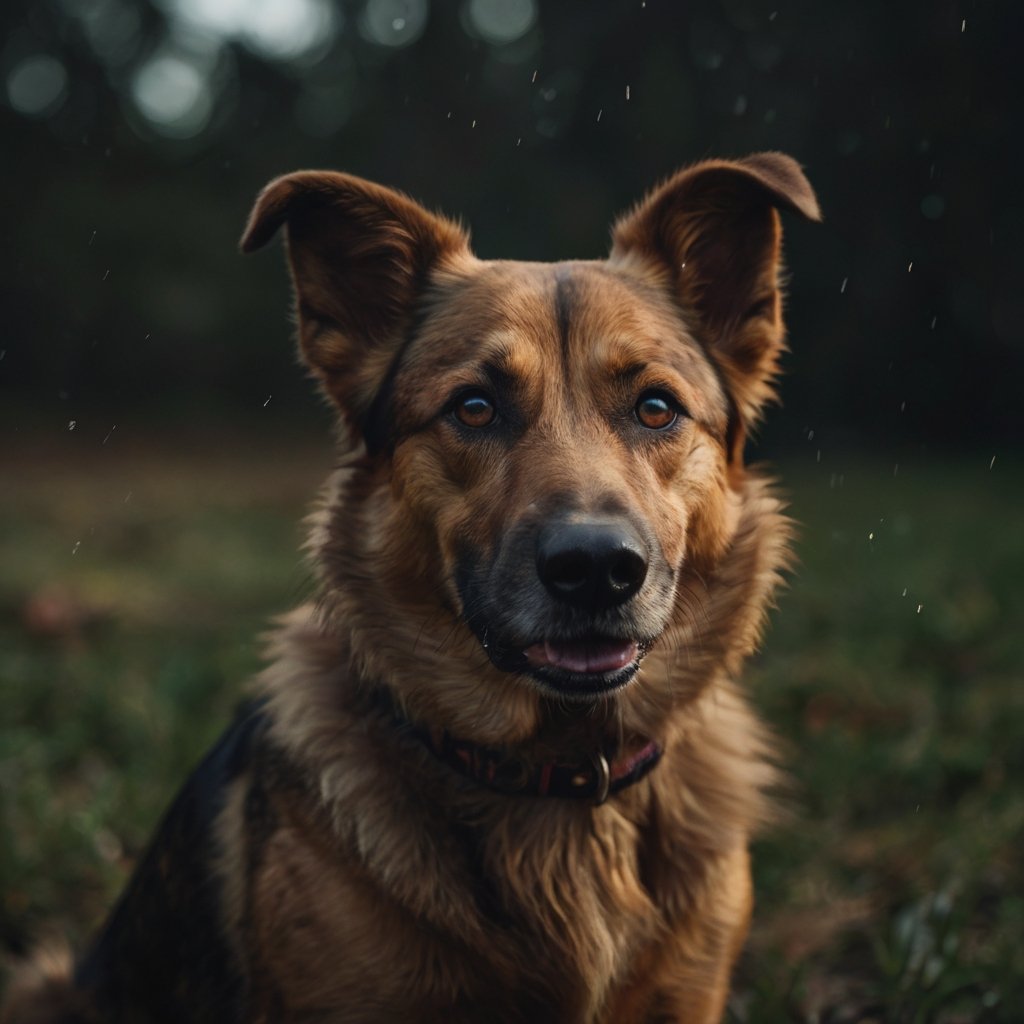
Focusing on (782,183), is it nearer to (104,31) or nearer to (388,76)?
(388,76)

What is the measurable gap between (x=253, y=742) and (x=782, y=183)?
2216 millimetres

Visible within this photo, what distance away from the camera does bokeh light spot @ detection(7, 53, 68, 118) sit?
23.5 meters

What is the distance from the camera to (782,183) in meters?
3.22

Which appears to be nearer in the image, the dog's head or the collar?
the dog's head

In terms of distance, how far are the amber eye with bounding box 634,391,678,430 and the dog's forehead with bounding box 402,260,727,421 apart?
0.25ft

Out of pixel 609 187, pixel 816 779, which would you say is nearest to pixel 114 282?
pixel 609 187

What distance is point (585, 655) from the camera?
113 inches

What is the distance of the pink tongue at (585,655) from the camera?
285cm

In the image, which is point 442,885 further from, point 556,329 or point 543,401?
point 556,329

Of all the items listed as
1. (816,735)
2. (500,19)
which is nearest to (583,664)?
(816,735)

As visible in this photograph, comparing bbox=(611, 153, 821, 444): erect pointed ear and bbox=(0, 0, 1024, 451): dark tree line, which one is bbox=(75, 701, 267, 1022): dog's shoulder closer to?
bbox=(611, 153, 821, 444): erect pointed ear

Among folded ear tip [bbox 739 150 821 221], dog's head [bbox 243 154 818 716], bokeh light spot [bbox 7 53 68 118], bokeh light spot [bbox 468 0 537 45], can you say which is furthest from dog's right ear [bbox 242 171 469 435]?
bokeh light spot [bbox 7 53 68 118]

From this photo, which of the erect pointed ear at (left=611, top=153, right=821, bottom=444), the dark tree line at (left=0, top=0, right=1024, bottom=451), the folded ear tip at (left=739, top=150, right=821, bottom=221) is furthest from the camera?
the dark tree line at (left=0, top=0, right=1024, bottom=451)

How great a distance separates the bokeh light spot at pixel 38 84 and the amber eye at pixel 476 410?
23925mm
